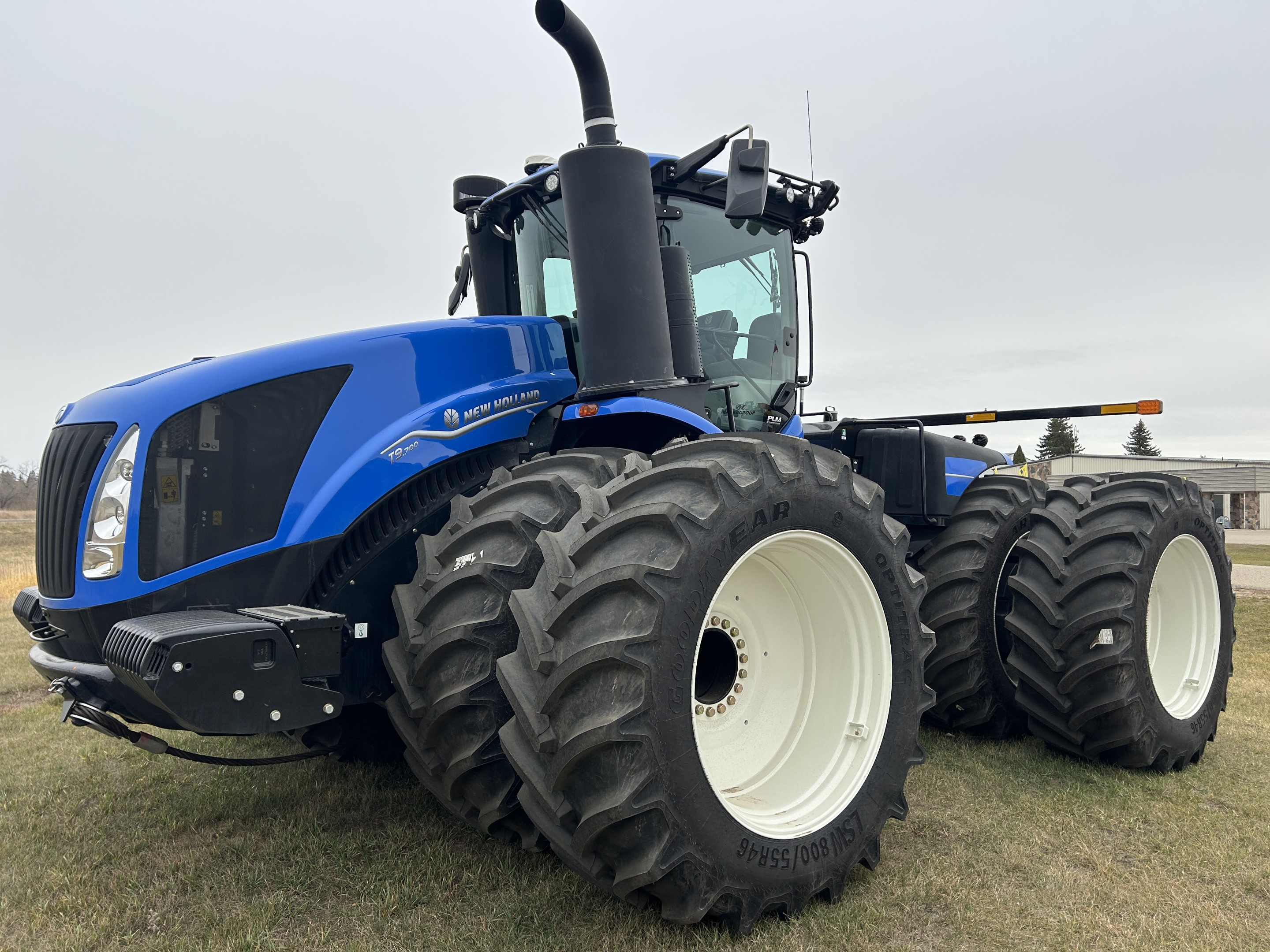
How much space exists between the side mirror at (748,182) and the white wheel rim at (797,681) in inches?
50.2

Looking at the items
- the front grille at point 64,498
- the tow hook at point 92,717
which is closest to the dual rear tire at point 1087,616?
the tow hook at point 92,717

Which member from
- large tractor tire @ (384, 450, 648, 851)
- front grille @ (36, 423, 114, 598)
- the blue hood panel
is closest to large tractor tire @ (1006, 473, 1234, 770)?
large tractor tire @ (384, 450, 648, 851)

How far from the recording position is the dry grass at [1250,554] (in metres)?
21.6

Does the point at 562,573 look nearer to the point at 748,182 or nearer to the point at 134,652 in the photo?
the point at 134,652

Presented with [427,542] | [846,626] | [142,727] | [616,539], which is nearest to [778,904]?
[846,626]

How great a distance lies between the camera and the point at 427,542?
9.96 feet

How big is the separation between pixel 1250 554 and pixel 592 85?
88.1ft

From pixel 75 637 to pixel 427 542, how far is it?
117 centimetres

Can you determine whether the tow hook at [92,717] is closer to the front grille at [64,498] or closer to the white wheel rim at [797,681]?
the front grille at [64,498]

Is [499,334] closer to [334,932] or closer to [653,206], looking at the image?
[653,206]

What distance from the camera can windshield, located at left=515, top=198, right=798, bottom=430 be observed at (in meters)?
4.17

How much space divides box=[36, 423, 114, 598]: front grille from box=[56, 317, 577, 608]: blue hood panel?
1.7 inches

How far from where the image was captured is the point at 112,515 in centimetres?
288

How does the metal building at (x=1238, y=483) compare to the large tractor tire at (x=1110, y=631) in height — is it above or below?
below
